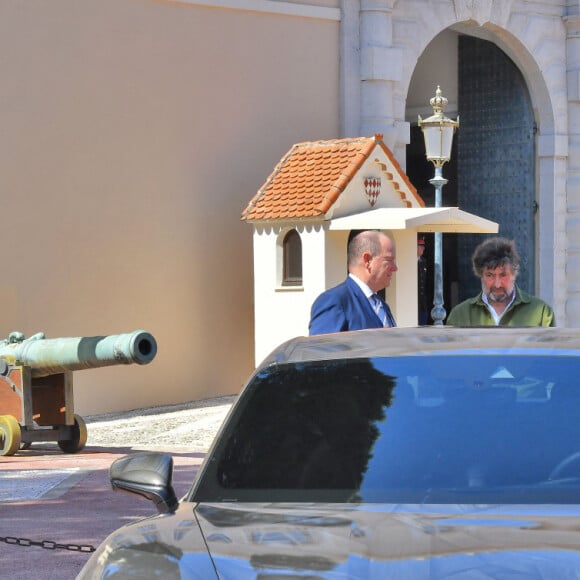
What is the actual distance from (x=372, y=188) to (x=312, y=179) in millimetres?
727

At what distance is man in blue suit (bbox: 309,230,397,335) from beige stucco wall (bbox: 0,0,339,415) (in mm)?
8905

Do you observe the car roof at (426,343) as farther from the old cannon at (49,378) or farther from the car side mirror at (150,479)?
the old cannon at (49,378)

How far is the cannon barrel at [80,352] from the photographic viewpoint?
12328mm

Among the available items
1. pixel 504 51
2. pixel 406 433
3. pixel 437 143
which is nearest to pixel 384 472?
pixel 406 433

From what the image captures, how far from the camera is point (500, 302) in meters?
7.73

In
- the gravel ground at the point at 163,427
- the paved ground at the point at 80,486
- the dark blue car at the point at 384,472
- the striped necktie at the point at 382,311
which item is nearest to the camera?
the dark blue car at the point at 384,472

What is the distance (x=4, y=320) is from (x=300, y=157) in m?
4.16

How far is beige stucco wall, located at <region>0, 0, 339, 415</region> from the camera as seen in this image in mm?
15719

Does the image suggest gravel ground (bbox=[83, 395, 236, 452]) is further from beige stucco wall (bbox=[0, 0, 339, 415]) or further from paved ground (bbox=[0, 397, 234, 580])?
beige stucco wall (bbox=[0, 0, 339, 415])

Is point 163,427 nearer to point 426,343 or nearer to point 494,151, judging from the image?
point 494,151

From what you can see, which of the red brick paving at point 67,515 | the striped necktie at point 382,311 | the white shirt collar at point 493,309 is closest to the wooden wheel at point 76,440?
the red brick paving at point 67,515

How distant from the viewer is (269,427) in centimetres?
427

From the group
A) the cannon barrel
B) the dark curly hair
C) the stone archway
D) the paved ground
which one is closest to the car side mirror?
the paved ground

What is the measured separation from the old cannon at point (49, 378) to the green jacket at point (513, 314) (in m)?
5.07
